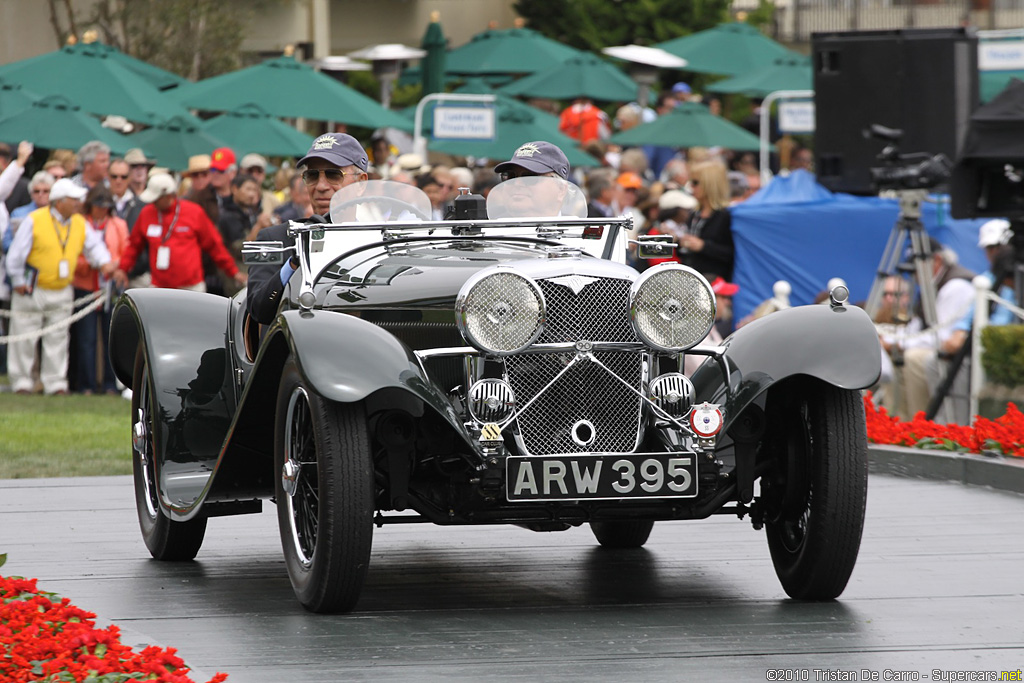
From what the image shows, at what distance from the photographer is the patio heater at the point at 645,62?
25439 mm

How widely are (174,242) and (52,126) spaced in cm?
275

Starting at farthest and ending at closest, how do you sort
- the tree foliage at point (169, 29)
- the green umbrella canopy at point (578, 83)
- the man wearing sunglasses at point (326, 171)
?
the tree foliage at point (169, 29)
the green umbrella canopy at point (578, 83)
the man wearing sunglasses at point (326, 171)

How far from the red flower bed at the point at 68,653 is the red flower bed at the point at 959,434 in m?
5.45

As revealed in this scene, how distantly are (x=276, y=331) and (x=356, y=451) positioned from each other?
664 mm

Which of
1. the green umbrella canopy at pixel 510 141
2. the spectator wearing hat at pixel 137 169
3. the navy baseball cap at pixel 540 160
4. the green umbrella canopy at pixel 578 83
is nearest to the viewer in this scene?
the navy baseball cap at pixel 540 160

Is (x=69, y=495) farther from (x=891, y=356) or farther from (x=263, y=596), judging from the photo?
(x=891, y=356)

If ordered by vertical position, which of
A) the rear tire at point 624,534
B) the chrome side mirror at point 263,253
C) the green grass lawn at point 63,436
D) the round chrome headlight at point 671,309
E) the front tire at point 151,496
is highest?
the chrome side mirror at point 263,253

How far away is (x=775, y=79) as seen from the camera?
79.2 ft

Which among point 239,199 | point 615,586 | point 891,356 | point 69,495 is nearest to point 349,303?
point 615,586

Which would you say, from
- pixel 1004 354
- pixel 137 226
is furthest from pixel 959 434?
pixel 137 226

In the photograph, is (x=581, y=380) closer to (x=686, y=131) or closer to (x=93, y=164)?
(x=93, y=164)

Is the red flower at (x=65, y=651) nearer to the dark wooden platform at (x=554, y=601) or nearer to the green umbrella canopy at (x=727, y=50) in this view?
the dark wooden platform at (x=554, y=601)

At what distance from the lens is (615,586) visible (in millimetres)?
6574

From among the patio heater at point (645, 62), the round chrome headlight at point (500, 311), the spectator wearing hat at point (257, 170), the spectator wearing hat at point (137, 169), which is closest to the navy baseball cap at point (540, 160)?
the round chrome headlight at point (500, 311)
